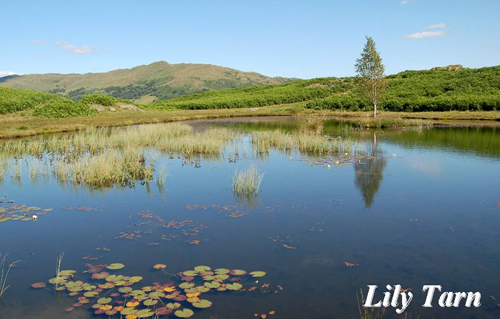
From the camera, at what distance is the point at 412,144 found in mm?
25453

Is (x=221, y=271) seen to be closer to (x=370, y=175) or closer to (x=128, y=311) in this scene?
(x=128, y=311)

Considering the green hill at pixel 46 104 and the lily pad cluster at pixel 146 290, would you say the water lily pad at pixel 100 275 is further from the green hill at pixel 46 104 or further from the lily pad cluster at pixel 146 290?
the green hill at pixel 46 104

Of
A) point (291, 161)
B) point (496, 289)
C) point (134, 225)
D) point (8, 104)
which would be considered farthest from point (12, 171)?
point (8, 104)

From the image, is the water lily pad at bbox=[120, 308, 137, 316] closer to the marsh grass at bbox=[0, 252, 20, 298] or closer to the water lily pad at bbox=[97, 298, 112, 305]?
the water lily pad at bbox=[97, 298, 112, 305]

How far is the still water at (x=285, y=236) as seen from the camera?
7.29m

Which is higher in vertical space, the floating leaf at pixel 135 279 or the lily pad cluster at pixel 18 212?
the lily pad cluster at pixel 18 212

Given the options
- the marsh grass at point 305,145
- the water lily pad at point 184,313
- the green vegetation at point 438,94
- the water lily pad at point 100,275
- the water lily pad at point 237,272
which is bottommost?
the water lily pad at point 184,313

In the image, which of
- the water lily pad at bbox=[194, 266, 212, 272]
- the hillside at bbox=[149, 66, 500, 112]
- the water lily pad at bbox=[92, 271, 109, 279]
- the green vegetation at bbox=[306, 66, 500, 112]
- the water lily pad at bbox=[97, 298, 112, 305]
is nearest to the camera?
the water lily pad at bbox=[97, 298, 112, 305]

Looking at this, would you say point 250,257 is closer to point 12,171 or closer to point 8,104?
point 12,171

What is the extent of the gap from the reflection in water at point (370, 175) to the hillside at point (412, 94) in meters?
29.0

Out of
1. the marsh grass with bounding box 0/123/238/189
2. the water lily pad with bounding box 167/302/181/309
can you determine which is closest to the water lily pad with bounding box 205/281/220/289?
the water lily pad with bounding box 167/302/181/309

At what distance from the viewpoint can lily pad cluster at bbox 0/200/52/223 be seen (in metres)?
11.9

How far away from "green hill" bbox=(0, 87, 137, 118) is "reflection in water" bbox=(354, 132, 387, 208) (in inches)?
1406

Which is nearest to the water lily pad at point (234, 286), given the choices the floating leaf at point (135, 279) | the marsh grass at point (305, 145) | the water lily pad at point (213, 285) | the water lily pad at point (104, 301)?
the water lily pad at point (213, 285)
